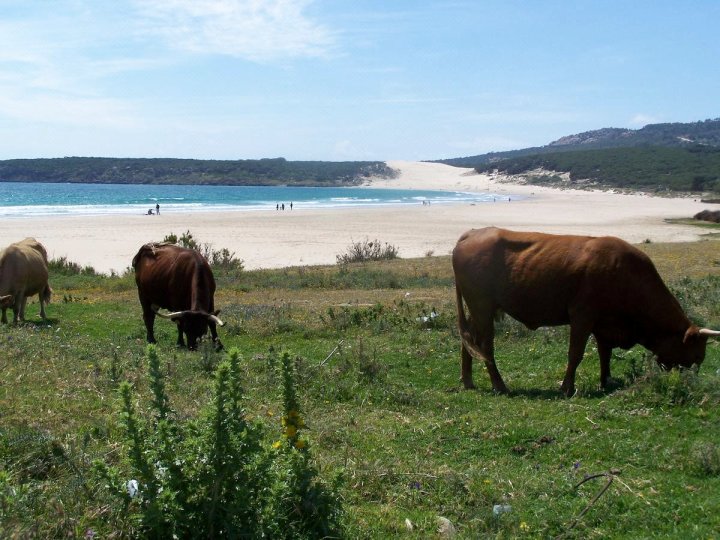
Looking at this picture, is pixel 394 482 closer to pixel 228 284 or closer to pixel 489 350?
pixel 489 350

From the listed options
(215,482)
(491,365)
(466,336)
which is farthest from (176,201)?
(215,482)

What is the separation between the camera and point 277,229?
49594 millimetres

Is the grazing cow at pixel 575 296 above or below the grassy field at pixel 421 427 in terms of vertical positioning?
above

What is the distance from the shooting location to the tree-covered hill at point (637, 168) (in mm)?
100250

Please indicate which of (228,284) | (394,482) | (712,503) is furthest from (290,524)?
(228,284)

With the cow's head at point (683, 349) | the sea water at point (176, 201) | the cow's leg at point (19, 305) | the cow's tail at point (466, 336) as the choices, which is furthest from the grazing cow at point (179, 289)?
the sea water at point (176, 201)

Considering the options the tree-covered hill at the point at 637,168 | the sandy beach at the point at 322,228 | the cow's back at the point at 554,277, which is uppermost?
the tree-covered hill at the point at 637,168

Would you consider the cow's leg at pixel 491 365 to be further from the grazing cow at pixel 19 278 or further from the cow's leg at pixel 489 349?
the grazing cow at pixel 19 278

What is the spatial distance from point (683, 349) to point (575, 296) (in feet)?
4.25

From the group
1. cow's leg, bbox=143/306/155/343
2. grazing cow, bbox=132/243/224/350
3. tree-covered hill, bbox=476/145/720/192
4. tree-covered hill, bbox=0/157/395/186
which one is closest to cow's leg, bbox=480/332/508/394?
grazing cow, bbox=132/243/224/350

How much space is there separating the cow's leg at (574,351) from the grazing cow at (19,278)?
10.4m

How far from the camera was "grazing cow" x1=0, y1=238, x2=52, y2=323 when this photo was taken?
1431cm

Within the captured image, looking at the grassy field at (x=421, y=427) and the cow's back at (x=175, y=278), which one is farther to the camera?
the cow's back at (x=175, y=278)

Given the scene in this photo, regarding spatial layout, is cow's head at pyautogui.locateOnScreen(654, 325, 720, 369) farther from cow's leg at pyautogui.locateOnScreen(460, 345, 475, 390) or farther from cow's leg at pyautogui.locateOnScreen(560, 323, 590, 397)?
cow's leg at pyautogui.locateOnScreen(460, 345, 475, 390)
